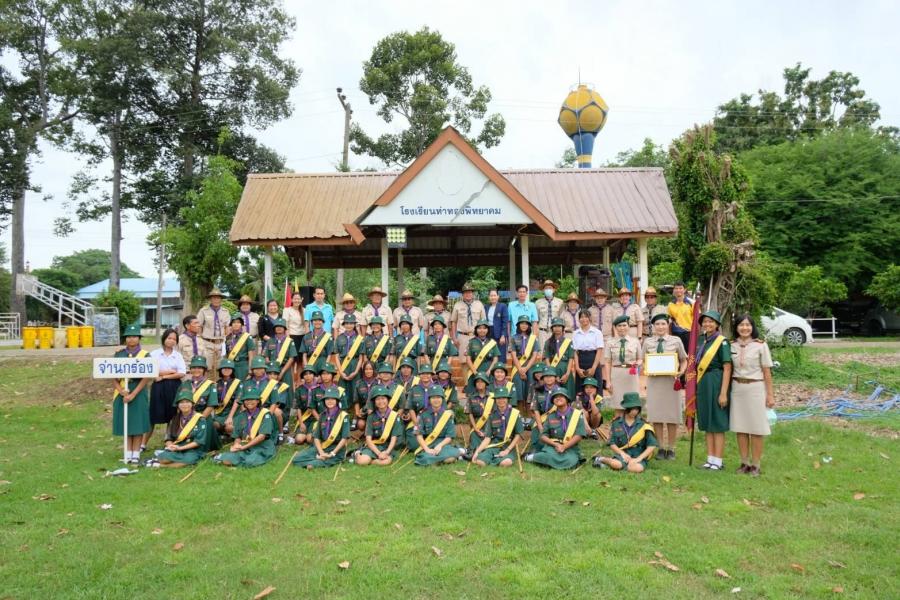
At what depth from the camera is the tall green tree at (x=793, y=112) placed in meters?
38.7

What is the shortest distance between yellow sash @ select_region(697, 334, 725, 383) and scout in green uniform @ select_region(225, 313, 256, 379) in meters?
6.49

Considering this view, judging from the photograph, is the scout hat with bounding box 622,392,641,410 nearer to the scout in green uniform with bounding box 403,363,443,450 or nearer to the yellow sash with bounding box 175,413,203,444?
the scout in green uniform with bounding box 403,363,443,450

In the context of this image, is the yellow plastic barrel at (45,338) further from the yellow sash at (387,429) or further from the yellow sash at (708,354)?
the yellow sash at (708,354)

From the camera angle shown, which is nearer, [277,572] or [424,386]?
[277,572]

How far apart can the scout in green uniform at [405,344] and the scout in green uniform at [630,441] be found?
3420 millimetres

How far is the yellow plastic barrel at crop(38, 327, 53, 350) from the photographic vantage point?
25.8m

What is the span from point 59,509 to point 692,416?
7.31 metres

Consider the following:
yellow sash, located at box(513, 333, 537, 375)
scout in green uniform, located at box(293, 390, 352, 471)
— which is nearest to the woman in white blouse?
scout in green uniform, located at box(293, 390, 352, 471)

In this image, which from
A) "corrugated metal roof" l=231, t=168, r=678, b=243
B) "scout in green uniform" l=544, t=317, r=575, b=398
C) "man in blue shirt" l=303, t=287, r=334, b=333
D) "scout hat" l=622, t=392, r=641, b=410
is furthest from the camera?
"corrugated metal roof" l=231, t=168, r=678, b=243

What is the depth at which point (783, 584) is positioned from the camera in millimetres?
4910

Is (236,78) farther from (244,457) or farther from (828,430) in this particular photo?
(828,430)

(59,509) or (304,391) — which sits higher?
(304,391)

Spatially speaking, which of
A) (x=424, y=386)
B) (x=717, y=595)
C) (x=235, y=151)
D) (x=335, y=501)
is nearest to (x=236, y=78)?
(x=235, y=151)

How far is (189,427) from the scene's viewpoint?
8930 millimetres
